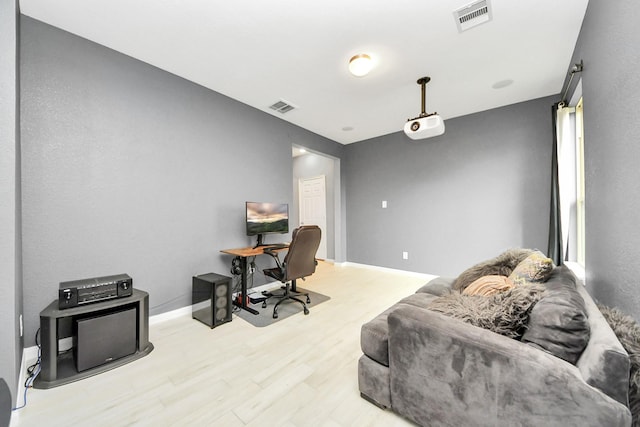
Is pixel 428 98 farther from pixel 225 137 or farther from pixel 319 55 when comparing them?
pixel 225 137

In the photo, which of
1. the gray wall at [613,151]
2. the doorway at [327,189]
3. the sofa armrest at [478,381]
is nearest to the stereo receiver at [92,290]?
the sofa armrest at [478,381]

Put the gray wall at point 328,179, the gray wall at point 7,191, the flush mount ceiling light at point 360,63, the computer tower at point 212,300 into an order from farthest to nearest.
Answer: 1. the gray wall at point 328,179
2. the computer tower at point 212,300
3. the flush mount ceiling light at point 360,63
4. the gray wall at point 7,191

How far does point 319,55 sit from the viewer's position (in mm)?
2398

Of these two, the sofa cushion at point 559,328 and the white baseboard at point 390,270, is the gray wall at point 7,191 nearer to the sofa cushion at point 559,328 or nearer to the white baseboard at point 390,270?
the sofa cushion at point 559,328

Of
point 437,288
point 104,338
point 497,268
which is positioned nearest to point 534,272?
point 497,268

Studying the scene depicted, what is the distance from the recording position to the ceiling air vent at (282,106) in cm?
341

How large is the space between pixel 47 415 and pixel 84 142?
1997 mm

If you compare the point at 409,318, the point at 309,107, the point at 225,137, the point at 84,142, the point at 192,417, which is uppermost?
the point at 309,107

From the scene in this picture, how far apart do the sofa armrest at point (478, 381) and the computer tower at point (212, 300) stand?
185 centimetres

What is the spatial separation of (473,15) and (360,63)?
94 centimetres

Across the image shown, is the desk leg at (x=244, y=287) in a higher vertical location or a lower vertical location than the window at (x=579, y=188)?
lower

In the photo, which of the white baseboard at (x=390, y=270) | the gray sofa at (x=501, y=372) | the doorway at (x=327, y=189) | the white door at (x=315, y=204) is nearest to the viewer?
the gray sofa at (x=501, y=372)

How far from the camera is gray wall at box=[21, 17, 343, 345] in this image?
1.96 metres

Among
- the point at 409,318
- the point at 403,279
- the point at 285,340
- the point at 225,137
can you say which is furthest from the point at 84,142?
the point at 403,279
